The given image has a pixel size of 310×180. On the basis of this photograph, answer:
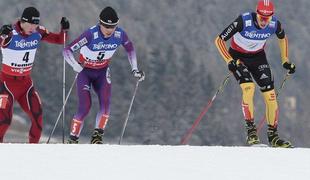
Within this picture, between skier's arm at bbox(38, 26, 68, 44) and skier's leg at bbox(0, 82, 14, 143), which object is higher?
skier's arm at bbox(38, 26, 68, 44)

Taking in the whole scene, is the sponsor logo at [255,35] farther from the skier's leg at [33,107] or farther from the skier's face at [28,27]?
the skier's leg at [33,107]

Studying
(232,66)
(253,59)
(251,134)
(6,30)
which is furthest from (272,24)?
(6,30)

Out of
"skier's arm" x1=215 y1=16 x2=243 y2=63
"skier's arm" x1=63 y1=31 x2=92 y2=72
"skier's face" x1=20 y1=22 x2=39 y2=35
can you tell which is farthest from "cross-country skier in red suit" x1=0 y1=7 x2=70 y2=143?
"skier's arm" x1=215 y1=16 x2=243 y2=63

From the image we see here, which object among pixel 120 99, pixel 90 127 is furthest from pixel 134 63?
pixel 120 99

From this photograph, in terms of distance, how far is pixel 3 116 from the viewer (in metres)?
10.4

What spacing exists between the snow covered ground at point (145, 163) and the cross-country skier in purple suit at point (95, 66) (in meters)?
2.96

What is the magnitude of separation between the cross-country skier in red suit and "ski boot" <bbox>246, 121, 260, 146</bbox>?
2.69 meters

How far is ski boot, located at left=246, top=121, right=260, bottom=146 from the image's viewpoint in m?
10.4

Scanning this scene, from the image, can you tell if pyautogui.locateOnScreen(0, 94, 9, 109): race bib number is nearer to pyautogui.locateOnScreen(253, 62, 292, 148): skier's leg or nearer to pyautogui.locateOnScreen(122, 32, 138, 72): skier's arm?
pyautogui.locateOnScreen(122, 32, 138, 72): skier's arm

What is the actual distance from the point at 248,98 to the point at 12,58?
10.1 feet

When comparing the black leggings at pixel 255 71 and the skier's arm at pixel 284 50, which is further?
the skier's arm at pixel 284 50

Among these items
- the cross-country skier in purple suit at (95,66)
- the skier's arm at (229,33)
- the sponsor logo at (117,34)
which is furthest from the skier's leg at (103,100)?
the skier's arm at (229,33)

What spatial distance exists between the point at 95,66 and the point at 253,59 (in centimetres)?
211

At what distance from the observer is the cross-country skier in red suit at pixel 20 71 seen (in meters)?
10.3
